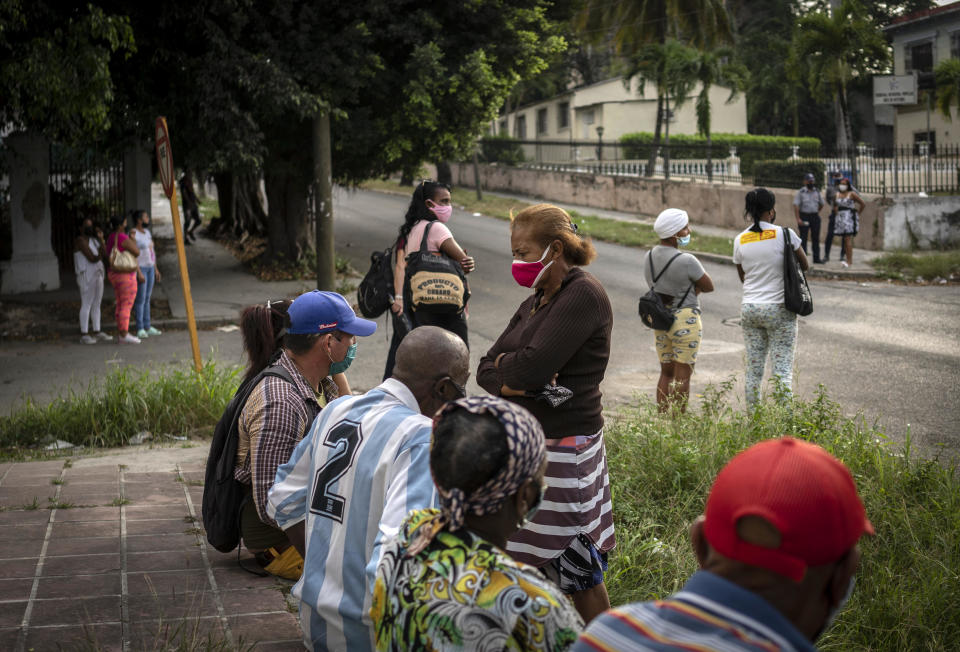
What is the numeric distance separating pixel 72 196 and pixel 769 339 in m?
15.3

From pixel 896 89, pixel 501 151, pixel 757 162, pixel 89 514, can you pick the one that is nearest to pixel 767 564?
pixel 89 514

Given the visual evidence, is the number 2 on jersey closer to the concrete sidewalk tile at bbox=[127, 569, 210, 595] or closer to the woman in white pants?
the concrete sidewalk tile at bbox=[127, 569, 210, 595]

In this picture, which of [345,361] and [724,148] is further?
[724,148]

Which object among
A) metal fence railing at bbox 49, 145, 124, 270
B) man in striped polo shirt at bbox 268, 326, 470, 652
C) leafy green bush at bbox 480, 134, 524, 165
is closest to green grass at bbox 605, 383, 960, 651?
man in striped polo shirt at bbox 268, 326, 470, 652

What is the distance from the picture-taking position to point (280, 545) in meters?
4.66

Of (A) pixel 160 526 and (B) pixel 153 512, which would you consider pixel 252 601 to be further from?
(B) pixel 153 512

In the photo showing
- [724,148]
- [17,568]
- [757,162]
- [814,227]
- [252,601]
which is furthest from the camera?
[724,148]

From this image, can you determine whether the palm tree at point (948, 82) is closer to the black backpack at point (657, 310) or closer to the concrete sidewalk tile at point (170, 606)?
the black backpack at point (657, 310)

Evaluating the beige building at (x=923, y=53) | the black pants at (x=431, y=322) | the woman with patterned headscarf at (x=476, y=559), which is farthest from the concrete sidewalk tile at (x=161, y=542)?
the beige building at (x=923, y=53)

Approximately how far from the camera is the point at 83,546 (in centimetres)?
502

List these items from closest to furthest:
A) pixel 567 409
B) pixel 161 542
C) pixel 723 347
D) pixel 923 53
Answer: pixel 567 409 < pixel 161 542 < pixel 723 347 < pixel 923 53

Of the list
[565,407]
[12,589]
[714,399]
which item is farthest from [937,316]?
[12,589]

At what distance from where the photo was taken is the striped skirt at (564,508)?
3.83m

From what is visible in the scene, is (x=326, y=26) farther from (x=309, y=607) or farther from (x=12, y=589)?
(x=309, y=607)
